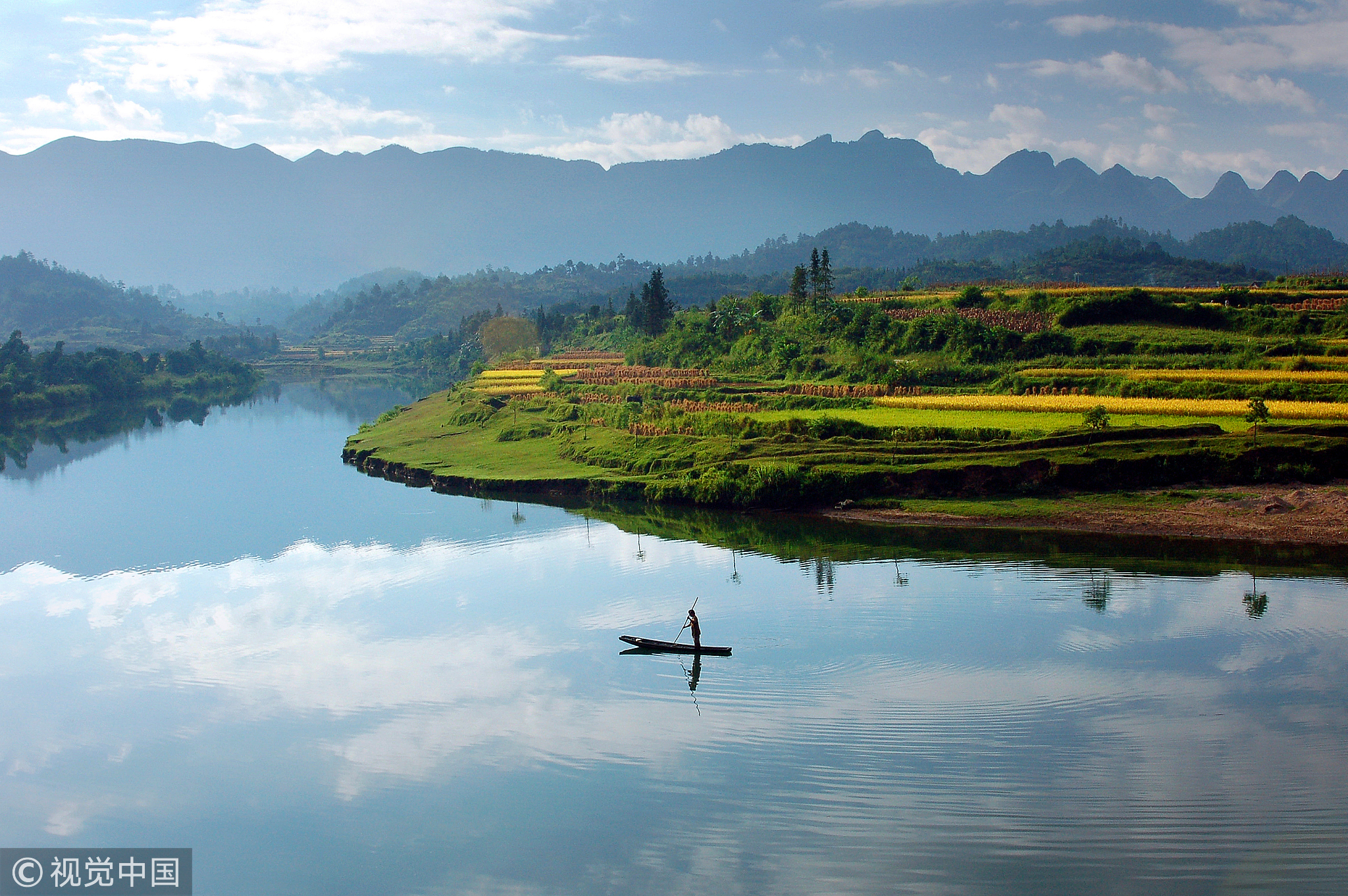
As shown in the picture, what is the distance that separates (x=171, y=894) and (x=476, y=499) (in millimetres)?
28384

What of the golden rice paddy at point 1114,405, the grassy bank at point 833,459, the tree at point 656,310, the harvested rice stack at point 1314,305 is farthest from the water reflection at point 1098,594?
the tree at point 656,310

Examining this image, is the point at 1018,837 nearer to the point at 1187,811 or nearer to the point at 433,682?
Answer: the point at 1187,811

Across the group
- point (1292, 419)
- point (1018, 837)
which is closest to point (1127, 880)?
point (1018, 837)

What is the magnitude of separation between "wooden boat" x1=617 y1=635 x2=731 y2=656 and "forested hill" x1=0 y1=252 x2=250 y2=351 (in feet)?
475

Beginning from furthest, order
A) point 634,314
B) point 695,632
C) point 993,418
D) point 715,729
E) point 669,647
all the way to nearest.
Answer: point 634,314, point 993,418, point 669,647, point 695,632, point 715,729

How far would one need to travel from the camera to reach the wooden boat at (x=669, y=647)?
68.9 feet

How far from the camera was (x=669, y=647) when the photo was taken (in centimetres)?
2128

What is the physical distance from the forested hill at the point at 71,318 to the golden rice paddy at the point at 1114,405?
445ft

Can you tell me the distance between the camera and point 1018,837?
559 inches

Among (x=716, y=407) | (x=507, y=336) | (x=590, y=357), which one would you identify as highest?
(x=507, y=336)

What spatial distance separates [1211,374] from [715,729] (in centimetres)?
3602

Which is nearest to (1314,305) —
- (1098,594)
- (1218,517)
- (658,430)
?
(1218,517)

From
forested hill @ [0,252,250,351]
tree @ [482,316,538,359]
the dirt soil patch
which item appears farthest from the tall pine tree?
forested hill @ [0,252,250,351]

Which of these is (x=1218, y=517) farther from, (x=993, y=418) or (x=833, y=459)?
Result: (x=833, y=459)
